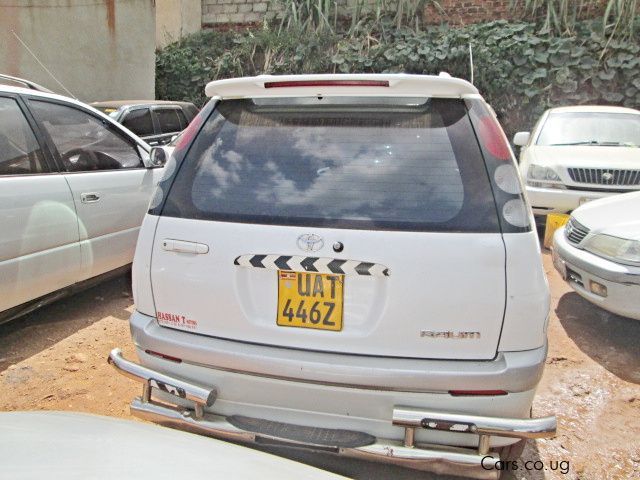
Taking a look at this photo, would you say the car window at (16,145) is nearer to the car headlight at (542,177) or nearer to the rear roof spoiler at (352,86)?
the rear roof spoiler at (352,86)

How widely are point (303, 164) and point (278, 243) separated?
34 cm

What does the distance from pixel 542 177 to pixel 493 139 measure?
4485 millimetres

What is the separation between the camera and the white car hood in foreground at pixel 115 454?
1.22 meters

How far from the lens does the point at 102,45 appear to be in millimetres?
10641

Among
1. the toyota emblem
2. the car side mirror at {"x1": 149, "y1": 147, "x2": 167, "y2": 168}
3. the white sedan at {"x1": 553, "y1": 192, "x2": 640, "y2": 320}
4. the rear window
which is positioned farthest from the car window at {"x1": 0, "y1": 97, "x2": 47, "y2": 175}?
the white sedan at {"x1": 553, "y1": 192, "x2": 640, "y2": 320}

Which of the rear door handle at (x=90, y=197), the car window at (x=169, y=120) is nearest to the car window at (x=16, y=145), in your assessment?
the rear door handle at (x=90, y=197)

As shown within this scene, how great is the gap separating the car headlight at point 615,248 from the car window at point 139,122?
6791 mm

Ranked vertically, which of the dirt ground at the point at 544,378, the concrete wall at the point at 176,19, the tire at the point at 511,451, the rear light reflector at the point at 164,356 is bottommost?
the dirt ground at the point at 544,378

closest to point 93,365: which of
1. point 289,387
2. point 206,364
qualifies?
point 206,364

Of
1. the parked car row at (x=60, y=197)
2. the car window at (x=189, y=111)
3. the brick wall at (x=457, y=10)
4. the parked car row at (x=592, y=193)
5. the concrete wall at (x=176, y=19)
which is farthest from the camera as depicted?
the concrete wall at (x=176, y=19)

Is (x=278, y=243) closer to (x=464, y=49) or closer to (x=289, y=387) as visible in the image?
(x=289, y=387)

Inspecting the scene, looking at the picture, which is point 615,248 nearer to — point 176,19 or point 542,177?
point 542,177

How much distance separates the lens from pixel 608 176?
5758mm

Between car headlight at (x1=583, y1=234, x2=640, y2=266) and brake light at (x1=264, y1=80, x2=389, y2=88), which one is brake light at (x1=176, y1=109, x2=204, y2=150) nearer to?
brake light at (x1=264, y1=80, x2=389, y2=88)
